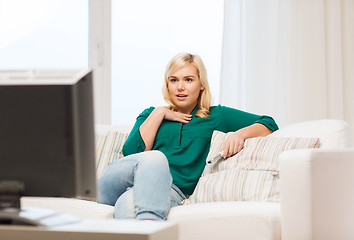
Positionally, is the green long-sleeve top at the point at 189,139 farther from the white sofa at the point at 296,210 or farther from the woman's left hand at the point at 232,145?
the white sofa at the point at 296,210

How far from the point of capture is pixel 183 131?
272cm

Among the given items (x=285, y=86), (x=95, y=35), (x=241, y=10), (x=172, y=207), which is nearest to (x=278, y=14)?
(x=241, y=10)

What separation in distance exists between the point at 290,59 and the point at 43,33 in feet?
6.04

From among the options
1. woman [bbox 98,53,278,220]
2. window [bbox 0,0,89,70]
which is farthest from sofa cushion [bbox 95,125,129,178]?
window [bbox 0,0,89,70]

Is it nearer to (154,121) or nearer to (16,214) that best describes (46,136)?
(16,214)

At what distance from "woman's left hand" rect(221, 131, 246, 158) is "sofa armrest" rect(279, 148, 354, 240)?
0.49 metres

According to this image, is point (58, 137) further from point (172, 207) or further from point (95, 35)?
point (95, 35)

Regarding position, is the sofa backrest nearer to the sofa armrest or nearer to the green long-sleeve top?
the green long-sleeve top

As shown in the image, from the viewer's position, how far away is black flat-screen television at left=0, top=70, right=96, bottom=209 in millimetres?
1122

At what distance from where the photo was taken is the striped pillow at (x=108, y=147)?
9.24 feet

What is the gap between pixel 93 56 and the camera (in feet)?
13.5

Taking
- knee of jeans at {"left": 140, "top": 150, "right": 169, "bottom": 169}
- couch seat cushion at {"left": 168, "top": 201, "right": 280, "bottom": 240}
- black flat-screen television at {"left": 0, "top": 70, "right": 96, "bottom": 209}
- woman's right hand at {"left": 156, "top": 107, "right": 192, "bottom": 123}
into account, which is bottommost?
couch seat cushion at {"left": 168, "top": 201, "right": 280, "bottom": 240}

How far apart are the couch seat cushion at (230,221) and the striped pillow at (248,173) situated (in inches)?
8.1

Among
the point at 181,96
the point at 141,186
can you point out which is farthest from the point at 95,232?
the point at 181,96
